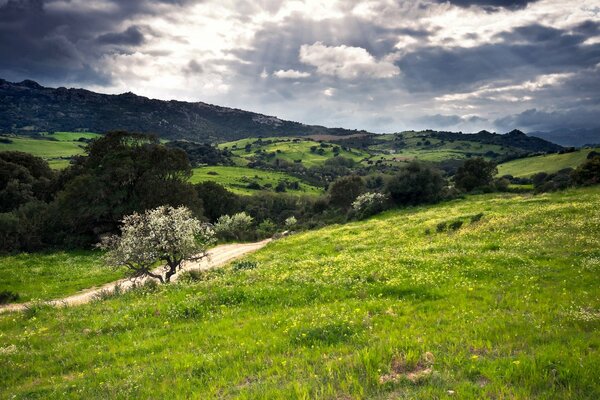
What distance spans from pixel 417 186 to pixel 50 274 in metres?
53.6

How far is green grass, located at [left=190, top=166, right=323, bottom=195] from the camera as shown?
→ 148 m

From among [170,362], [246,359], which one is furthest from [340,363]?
[170,362]

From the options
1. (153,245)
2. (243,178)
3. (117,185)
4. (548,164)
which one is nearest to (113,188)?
(117,185)

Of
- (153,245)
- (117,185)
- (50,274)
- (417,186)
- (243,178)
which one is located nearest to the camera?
(153,245)

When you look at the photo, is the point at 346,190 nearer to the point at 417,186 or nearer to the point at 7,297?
the point at 417,186

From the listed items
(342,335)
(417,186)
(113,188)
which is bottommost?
(342,335)

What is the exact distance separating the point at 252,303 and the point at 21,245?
44.0 metres

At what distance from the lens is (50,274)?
1404 inches

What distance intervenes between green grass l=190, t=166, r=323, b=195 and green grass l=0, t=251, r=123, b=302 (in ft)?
318

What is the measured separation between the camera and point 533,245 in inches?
862

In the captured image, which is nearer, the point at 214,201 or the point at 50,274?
the point at 50,274

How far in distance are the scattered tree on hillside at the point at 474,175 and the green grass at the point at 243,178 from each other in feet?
266

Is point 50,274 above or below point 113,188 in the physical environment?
below

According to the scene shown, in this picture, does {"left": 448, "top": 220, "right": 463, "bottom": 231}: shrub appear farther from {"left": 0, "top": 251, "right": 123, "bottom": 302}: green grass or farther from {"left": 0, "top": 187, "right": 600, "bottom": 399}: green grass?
{"left": 0, "top": 251, "right": 123, "bottom": 302}: green grass
